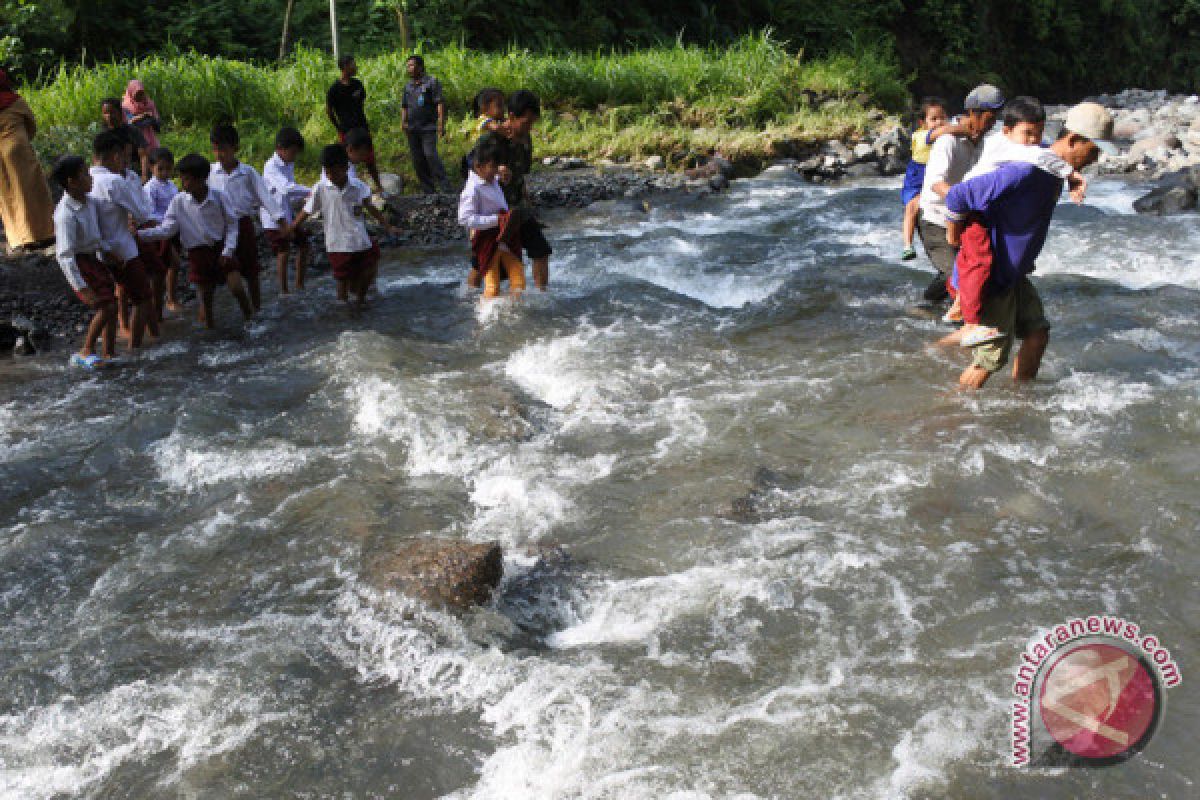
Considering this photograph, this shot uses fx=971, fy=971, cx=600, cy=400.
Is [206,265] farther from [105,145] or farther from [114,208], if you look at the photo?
[105,145]

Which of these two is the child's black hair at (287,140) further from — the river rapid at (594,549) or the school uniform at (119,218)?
the river rapid at (594,549)

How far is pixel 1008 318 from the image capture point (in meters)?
5.90

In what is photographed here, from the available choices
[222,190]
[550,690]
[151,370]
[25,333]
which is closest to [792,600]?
[550,690]

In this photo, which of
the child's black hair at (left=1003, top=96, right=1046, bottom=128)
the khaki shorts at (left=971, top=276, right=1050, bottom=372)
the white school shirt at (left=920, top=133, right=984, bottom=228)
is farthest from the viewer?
the white school shirt at (left=920, top=133, right=984, bottom=228)

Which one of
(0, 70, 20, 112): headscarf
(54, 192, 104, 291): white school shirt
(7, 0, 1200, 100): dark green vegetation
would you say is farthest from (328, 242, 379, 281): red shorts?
(7, 0, 1200, 100): dark green vegetation

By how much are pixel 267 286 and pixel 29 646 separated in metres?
6.26

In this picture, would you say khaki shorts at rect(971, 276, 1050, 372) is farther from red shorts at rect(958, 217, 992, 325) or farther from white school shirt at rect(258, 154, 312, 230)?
white school shirt at rect(258, 154, 312, 230)

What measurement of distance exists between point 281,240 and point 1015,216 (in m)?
6.55

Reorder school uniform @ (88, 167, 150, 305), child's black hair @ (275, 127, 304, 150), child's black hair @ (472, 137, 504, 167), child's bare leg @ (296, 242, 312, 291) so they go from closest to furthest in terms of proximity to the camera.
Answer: school uniform @ (88, 167, 150, 305)
child's black hair @ (472, 137, 504, 167)
child's black hair @ (275, 127, 304, 150)
child's bare leg @ (296, 242, 312, 291)

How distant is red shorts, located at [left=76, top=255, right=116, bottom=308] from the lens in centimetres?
730

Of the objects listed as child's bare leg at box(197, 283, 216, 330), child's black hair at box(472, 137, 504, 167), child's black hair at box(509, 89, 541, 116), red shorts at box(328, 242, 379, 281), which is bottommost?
child's bare leg at box(197, 283, 216, 330)

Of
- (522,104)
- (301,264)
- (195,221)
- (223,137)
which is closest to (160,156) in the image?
(223,137)

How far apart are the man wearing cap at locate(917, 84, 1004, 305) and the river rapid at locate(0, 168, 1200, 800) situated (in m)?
0.73

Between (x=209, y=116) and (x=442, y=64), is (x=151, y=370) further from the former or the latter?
(x=442, y=64)
